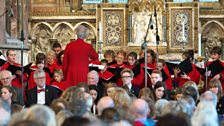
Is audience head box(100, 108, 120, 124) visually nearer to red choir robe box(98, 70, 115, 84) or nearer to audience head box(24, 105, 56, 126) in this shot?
audience head box(24, 105, 56, 126)

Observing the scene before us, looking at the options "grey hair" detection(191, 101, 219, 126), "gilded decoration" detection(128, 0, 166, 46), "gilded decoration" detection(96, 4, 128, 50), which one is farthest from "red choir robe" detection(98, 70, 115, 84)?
"gilded decoration" detection(96, 4, 128, 50)

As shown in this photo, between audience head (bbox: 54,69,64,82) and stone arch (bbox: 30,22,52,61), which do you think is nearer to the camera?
audience head (bbox: 54,69,64,82)

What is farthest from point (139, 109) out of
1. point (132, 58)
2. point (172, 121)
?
point (132, 58)

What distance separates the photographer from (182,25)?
18.0 m

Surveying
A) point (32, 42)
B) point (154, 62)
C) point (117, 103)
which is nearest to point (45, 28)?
point (32, 42)

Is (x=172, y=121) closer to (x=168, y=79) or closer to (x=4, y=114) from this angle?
(x=4, y=114)

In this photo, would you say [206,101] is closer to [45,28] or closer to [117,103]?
[117,103]

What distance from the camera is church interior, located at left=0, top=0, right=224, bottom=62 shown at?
58.0 feet

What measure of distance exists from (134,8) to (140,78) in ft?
24.8

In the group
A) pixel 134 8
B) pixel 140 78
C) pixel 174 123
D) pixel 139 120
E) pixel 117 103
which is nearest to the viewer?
pixel 174 123

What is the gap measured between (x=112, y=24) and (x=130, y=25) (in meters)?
0.57

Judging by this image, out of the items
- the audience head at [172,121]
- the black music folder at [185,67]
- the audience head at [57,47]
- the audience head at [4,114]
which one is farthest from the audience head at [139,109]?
the audience head at [57,47]

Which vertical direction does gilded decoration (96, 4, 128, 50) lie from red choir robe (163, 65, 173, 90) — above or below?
above

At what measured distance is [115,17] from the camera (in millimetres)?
18141
